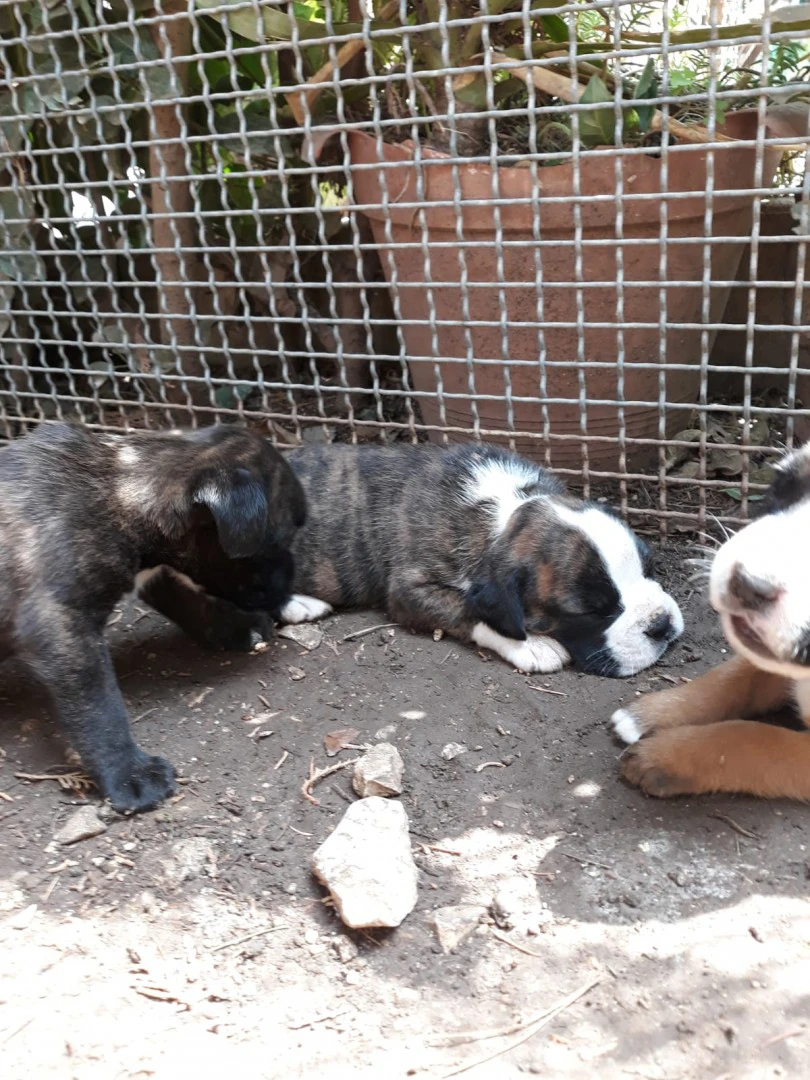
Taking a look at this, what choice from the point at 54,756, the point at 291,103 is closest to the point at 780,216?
the point at 291,103

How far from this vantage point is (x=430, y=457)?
13.5 feet

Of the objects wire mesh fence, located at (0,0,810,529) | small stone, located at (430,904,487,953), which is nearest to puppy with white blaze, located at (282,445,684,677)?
wire mesh fence, located at (0,0,810,529)

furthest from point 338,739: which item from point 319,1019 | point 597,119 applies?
point 597,119

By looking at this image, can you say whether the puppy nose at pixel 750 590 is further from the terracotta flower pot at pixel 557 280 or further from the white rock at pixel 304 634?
the white rock at pixel 304 634

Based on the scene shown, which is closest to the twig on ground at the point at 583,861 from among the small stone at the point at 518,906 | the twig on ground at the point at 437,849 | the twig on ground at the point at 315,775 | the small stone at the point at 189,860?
the small stone at the point at 518,906

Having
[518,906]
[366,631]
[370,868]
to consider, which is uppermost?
[370,868]

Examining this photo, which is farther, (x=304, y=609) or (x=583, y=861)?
(x=304, y=609)

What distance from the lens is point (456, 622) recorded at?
365cm

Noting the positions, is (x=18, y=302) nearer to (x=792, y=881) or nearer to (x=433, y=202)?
(x=433, y=202)

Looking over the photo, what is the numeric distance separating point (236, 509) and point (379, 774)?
3.22 feet

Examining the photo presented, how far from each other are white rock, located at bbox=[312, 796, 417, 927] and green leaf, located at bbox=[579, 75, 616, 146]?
2.72 meters

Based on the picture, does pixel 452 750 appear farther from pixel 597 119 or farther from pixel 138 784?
pixel 597 119

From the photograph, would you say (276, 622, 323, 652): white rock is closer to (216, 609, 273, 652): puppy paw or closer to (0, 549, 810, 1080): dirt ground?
(216, 609, 273, 652): puppy paw

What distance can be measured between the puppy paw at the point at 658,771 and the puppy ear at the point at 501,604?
77 cm
